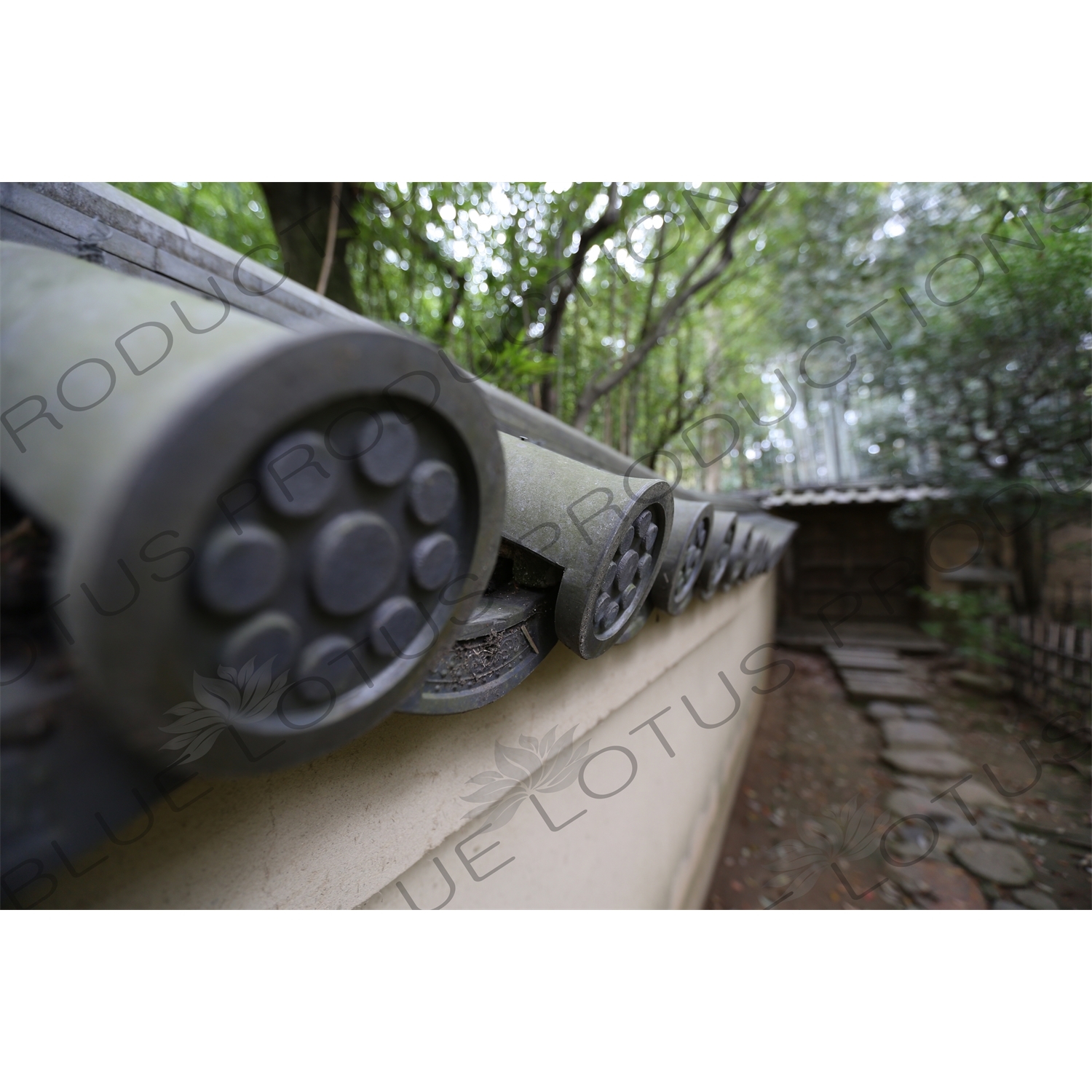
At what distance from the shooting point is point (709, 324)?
3.57 meters

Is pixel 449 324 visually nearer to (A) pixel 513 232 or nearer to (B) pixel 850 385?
(A) pixel 513 232

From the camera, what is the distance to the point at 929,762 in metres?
3.18

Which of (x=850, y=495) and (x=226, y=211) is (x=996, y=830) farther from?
(x=226, y=211)

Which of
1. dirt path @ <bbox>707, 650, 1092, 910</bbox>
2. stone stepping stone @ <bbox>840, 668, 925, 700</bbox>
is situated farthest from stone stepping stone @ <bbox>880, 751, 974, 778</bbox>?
stone stepping stone @ <bbox>840, 668, 925, 700</bbox>

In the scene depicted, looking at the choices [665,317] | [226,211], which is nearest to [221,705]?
[665,317]

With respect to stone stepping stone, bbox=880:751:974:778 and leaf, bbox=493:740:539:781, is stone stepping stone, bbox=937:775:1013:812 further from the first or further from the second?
leaf, bbox=493:740:539:781

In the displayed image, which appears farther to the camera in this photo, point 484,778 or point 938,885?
point 938,885

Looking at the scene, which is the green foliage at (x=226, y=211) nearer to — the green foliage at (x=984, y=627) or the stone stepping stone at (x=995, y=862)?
the stone stepping stone at (x=995, y=862)

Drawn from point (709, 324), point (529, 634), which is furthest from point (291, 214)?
point (709, 324)

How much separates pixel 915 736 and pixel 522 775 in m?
3.87

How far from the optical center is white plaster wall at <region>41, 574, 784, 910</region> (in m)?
0.43

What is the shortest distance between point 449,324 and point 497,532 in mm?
1819

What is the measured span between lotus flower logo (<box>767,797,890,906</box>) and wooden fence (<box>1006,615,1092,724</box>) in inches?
70.5

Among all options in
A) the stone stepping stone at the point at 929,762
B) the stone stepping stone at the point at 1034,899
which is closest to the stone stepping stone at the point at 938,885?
the stone stepping stone at the point at 1034,899
